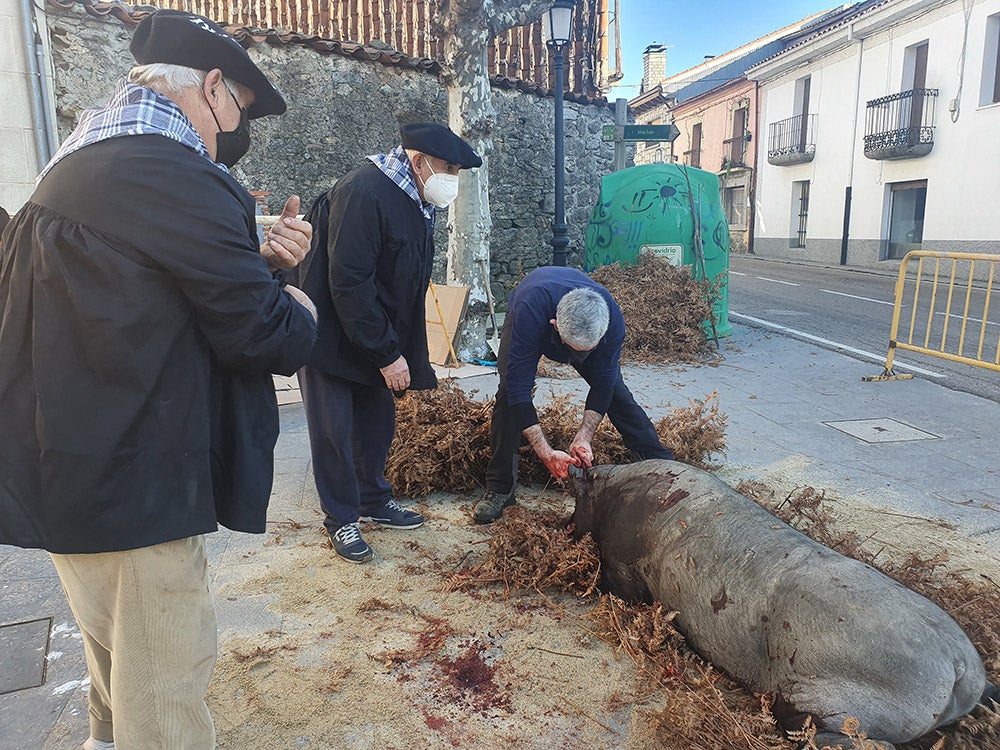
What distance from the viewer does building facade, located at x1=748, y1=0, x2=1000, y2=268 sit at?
68.9 ft

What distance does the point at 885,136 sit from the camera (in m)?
24.2

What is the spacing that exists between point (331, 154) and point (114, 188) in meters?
9.42

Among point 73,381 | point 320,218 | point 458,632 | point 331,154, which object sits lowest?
point 458,632

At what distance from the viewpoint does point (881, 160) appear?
81.9 ft

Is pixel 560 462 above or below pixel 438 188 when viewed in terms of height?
below

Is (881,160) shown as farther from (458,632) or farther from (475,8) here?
(458,632)

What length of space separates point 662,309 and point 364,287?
20.2ft

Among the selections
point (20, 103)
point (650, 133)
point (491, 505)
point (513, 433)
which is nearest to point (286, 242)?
point (513, 433)

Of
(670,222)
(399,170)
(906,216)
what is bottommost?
(670,222)

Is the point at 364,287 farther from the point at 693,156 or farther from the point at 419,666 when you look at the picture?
the point at 693,156

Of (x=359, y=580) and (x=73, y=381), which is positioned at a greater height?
(x=73, y=381)

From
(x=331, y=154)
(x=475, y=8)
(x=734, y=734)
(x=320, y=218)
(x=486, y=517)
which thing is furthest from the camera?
(x=331, y=154)

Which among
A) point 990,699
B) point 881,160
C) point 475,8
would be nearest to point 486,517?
point 990,699

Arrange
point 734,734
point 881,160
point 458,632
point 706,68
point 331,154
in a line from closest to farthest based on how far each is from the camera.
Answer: point 734,734 → point 458,632 → point 331,154 → point 881,160 → point 706,68
